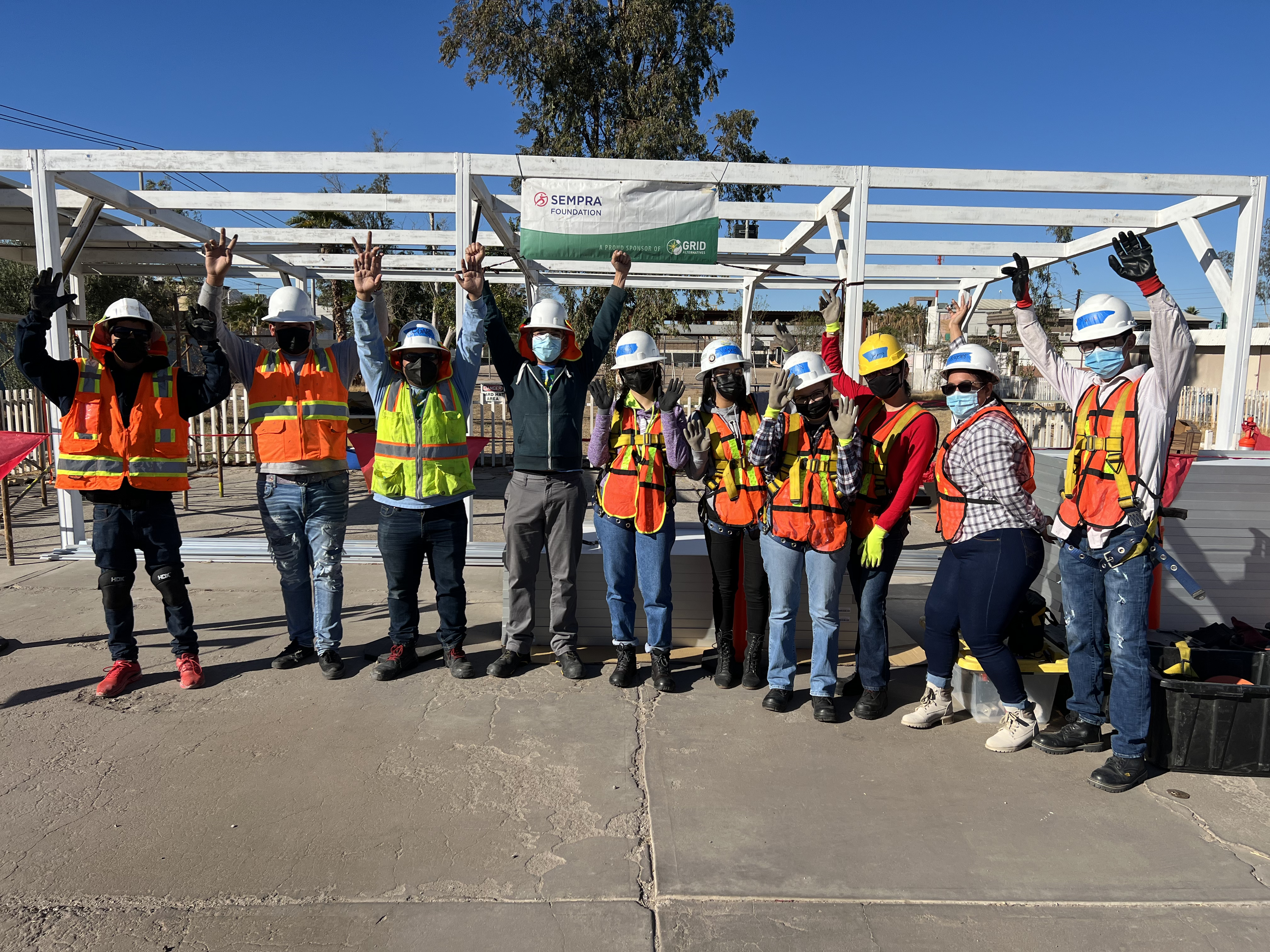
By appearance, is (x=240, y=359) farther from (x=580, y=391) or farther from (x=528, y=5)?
(x=528, y=5)

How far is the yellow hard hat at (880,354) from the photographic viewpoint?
4270 millimetres

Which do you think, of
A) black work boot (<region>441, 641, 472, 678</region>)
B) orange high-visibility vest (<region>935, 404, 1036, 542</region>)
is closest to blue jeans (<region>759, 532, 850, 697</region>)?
orange high-visibility vest (<region>935, 404, 1036, 542</region>)

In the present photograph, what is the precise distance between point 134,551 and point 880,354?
440 centimetres

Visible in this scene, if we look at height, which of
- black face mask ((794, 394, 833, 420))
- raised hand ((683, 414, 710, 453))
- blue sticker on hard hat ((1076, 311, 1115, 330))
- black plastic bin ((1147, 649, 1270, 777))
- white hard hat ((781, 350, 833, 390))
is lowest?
black plastic bin ((1147, 649, 1270, 777))

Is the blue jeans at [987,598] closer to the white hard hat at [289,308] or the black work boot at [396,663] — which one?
the black work boot at [396,663]

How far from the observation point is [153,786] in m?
3.62

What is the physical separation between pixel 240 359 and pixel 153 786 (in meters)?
2.46

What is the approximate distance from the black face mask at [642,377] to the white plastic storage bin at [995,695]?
7.68 ft

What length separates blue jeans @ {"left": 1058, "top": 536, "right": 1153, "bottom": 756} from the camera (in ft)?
12.1

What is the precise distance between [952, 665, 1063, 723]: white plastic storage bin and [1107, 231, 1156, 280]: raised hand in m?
2.07

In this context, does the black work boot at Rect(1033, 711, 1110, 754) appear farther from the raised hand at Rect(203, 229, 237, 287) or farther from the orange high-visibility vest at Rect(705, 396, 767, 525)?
the raised hand at Rect(203, 229, 237, 287)

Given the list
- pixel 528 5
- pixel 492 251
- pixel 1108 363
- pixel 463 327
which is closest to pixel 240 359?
pixel 463 327

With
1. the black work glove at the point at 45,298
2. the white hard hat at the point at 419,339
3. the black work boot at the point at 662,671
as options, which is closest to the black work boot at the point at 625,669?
the black work boot at the point at 662,671

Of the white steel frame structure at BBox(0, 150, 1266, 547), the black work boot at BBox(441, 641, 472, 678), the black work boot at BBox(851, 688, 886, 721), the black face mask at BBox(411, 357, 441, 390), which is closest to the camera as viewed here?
the black work boot at BBox(851, 688, 886, 721)
